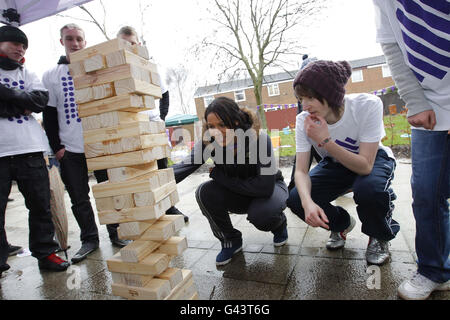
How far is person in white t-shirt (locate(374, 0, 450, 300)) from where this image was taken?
4.66ft

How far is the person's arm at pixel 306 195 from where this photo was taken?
177cm

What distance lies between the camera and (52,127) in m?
2.79

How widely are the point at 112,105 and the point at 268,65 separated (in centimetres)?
1431

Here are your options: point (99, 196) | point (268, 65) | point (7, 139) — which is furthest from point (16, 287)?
point (268, 65)

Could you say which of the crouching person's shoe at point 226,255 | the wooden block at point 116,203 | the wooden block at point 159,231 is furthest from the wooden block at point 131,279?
the crouching person's shoe at point 226,255

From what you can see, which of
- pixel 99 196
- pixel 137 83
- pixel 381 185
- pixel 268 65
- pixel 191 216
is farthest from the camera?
pixel 268 65

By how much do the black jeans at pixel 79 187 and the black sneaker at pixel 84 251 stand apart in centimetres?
4

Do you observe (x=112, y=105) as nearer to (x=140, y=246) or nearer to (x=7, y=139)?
(x=140, y=246)

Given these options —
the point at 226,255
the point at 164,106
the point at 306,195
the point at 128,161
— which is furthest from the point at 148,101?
the point at 164,106

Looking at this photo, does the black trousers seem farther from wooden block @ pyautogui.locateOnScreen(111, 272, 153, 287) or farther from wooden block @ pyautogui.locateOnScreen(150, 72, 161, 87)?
wooden block @ pyautogui.locateOnScreen(150, 72, 161, 87)

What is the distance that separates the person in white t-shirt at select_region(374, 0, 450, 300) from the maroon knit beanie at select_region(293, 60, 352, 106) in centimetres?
27

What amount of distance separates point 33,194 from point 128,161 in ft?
4.95

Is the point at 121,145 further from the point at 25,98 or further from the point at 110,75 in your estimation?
the point at 25,98

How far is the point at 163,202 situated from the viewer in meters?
1.64
